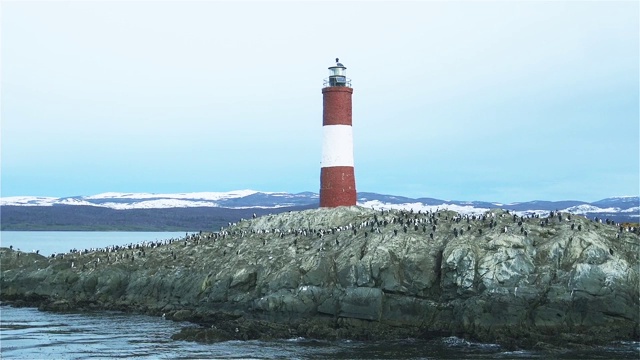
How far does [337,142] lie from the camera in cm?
6159

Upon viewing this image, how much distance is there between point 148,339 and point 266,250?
13901 mm

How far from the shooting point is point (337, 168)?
62.1 m

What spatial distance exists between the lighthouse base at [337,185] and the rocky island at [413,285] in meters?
8.56

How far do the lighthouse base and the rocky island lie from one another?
8.56 metres

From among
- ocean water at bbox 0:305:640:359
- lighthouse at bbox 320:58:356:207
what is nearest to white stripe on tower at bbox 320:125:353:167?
lighthouse at bbox 320:58:356:207

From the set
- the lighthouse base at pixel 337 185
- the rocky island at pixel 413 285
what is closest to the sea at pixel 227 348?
the rocky island at pixel 413 285

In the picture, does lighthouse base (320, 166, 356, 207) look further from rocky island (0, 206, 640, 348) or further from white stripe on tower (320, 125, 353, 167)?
rocky island (0, 206, 640, 348)

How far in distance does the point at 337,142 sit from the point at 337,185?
159 inches

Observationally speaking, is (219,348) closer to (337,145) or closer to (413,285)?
(413,285)

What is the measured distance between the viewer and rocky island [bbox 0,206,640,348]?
37.7m

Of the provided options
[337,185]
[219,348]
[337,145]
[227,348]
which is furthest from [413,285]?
[337,145]

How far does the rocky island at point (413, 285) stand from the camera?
124ft

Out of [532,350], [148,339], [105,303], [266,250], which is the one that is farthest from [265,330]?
[105,303]

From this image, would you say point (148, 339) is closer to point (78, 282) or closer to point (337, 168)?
point (78, 282)
